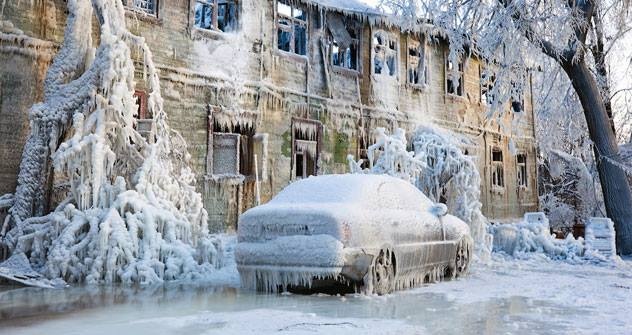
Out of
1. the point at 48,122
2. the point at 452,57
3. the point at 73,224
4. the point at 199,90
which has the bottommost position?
the point at 73,224

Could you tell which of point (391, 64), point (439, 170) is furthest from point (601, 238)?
point (391, 64)

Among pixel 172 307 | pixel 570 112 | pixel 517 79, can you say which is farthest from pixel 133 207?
pixel 570 112

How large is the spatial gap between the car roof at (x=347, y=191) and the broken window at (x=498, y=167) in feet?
56.1

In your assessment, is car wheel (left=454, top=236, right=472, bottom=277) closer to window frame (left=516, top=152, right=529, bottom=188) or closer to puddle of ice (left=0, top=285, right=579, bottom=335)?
puddle of ice (left=0, top=285, right=579, bottom=335)

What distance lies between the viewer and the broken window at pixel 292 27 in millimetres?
18500

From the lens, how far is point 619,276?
39.5 ft

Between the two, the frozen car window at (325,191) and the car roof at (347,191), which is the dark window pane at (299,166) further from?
the frozen car window at (325,191)

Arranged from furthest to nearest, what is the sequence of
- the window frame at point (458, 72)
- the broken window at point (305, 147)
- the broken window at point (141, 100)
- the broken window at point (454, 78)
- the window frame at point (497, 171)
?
the window frame at point (497, 171) < the broken window at point (454, 78) < the window frame at point (458, 72) < the broken window at point (305, 147) < the broken window at point (141, 100)

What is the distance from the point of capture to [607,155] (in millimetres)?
Answer: 18031

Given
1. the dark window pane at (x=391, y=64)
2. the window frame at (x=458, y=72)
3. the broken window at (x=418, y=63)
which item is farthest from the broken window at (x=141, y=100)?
the window frame at (x=458, y=72)

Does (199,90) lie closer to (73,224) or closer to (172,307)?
(73,224)

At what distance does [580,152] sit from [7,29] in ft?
86.0

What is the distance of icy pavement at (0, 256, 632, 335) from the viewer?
5.97 metres

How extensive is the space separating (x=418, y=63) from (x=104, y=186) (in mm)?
14670
